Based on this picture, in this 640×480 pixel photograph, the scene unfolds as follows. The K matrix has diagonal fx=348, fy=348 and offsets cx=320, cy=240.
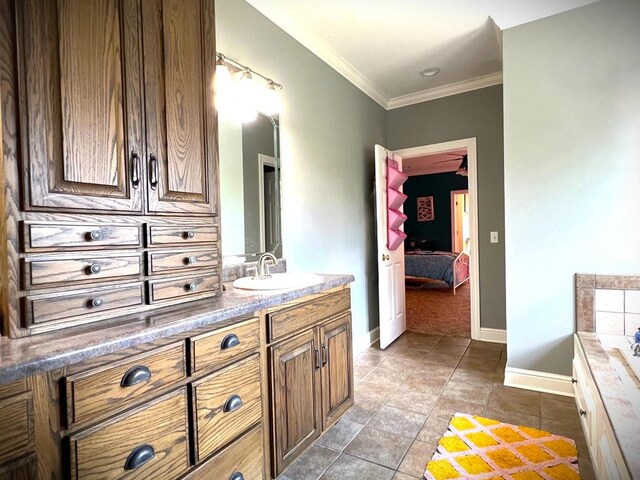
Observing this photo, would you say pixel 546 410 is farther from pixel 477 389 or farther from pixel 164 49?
pixel 164 49

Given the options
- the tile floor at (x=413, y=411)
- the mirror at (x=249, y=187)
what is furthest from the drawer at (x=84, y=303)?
the tile floor at (x=413, y=411)

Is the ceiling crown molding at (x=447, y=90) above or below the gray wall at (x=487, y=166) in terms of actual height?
above

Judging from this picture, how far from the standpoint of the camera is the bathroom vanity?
2.59ft

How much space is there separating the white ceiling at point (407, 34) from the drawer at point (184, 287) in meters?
1.75

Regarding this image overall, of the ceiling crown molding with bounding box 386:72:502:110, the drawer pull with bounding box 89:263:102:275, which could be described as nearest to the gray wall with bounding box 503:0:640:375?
the ceiling crown molding with bounding box 386:72:502:110

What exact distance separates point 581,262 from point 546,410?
3.12 feet

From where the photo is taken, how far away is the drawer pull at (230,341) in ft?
4.02

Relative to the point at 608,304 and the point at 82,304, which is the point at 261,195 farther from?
the point at 608,304

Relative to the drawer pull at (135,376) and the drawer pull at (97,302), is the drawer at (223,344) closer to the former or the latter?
the drawer pull at (135,376)

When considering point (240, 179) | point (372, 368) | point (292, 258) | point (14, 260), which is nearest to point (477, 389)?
point (372, 368)

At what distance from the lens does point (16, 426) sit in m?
0.75

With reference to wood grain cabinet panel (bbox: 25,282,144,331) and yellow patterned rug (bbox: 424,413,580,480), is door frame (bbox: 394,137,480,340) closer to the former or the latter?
yellow patterned rug (bbox: 424,413,580,480)

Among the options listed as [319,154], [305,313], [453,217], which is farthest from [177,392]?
[453,217]

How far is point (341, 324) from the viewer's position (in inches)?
76.2
